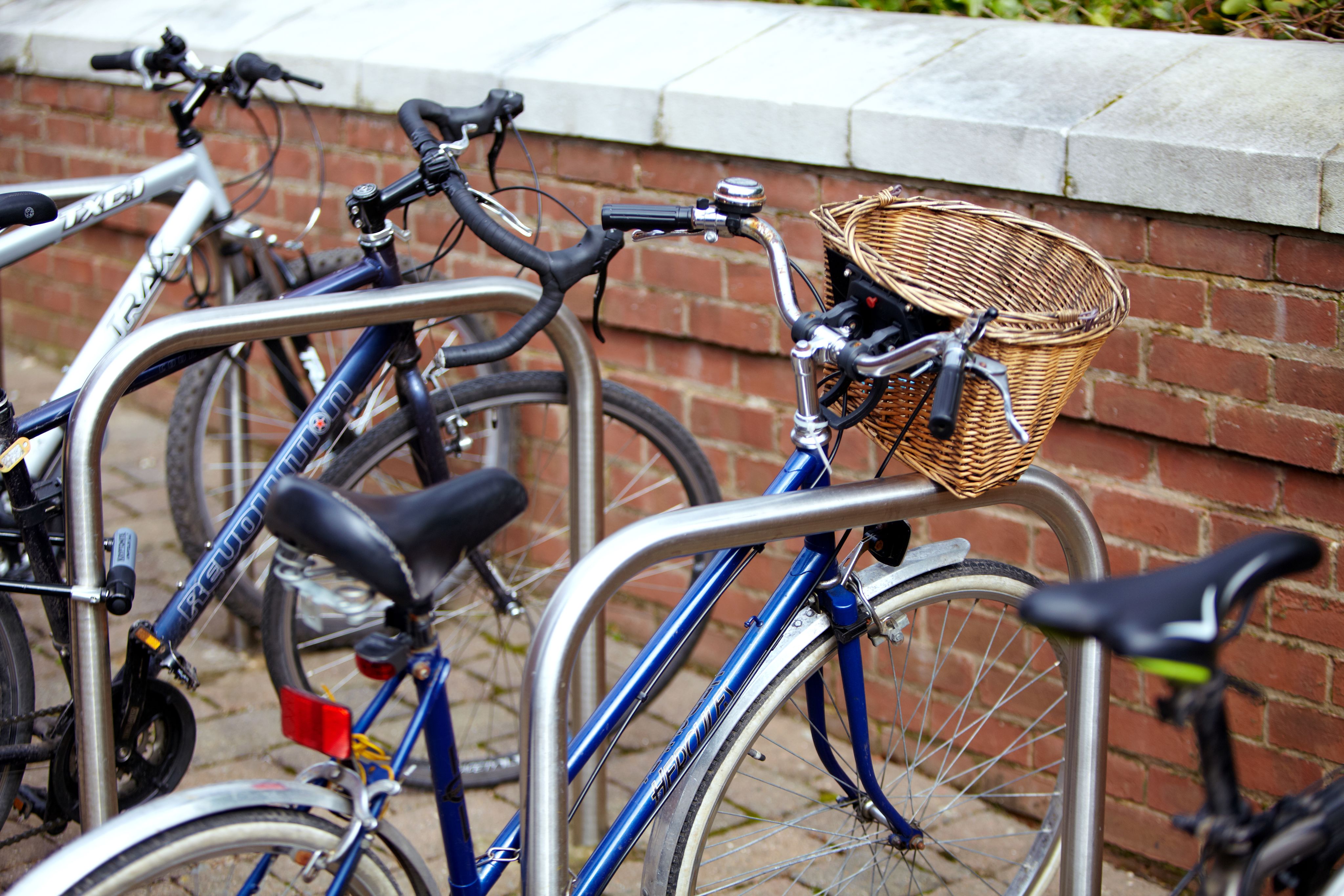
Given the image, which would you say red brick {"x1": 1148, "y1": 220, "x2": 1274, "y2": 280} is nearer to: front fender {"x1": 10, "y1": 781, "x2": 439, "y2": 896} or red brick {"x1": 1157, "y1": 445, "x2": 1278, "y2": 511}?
red brick {"x1": 1157, "y1": 445, "x2": 1278, "y2": 511}

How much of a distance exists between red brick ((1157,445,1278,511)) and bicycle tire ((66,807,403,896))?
1.61m

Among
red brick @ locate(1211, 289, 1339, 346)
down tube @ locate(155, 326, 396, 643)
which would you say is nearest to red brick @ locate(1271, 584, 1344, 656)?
red brick @ locate(1211, 289, 1339, 346)

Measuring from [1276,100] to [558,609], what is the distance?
1.64 meters

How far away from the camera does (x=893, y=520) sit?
165cm

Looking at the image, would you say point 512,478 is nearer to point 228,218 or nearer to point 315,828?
point 315,828

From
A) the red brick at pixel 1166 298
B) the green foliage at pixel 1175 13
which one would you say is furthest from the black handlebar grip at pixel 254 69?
the red brick at pixel 1166 298

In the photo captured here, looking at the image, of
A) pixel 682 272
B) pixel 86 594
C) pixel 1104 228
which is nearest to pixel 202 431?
pixel 682 272

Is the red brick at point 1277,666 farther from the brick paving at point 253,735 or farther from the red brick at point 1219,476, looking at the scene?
the brick paving at point 253,735

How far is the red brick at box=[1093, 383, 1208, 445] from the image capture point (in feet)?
7.46

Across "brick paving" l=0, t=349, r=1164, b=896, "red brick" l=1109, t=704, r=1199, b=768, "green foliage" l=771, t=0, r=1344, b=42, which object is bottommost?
"brick paving" l=0, t=349, r=1164, b=896

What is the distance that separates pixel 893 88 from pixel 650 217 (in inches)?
40.3

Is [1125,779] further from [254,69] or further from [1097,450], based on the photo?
[254,69]

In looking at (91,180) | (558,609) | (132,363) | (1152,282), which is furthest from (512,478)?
(91,180)

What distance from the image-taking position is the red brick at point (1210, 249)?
213cm
